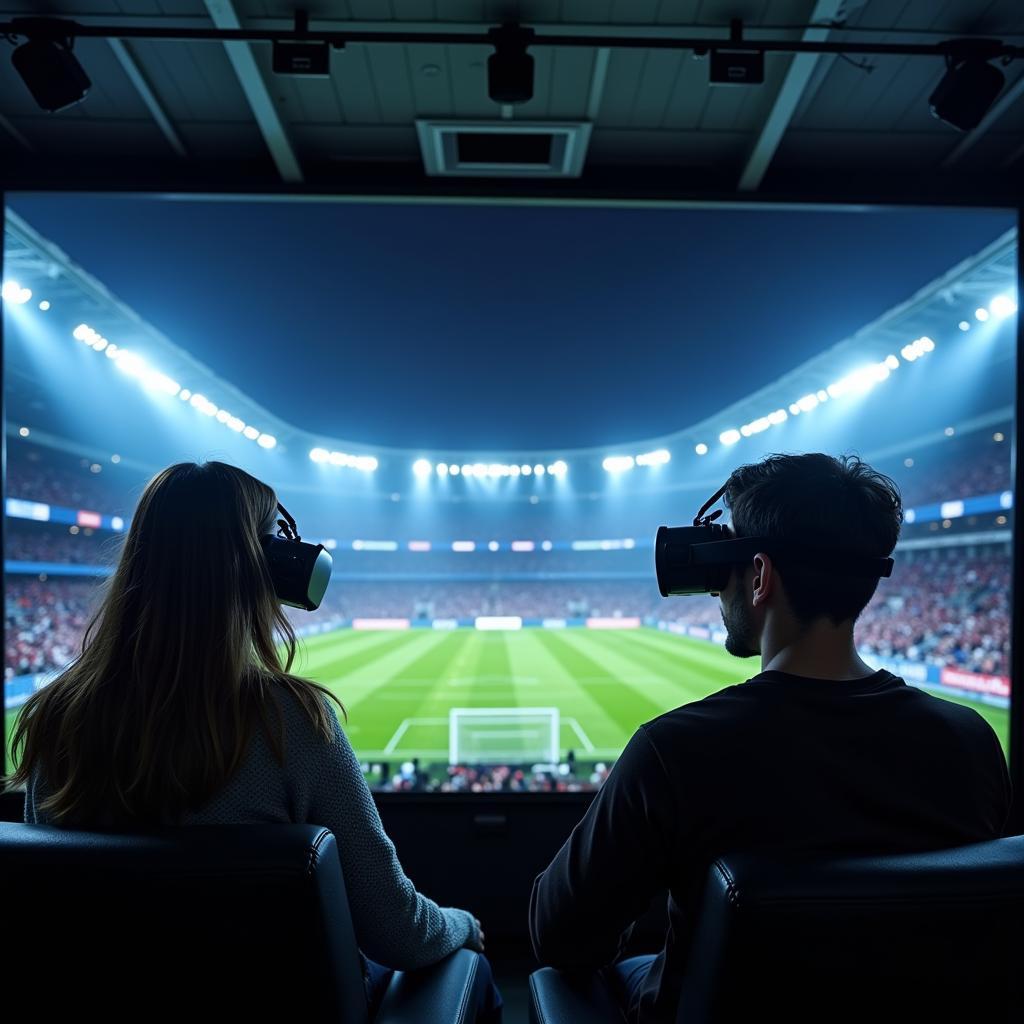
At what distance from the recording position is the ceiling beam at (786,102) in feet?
7.66

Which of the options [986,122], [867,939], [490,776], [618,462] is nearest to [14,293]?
[867,939]

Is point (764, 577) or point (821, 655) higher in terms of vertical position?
point (764, 577)

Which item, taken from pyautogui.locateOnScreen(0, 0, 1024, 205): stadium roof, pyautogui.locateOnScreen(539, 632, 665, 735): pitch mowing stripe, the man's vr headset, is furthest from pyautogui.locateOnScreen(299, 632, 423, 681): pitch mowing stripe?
the man's vr headset

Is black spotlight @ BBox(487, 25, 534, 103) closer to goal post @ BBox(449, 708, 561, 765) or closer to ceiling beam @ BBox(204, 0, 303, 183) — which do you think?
ceiling beam @ BBox(204, 0, 303, 183)

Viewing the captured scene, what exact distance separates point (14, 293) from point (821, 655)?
3691 mm

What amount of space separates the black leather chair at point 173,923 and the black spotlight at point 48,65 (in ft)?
8.22

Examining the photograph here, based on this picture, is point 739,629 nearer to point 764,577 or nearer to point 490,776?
point 764,577

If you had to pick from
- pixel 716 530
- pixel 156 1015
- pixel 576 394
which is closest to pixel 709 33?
pixel 716 530

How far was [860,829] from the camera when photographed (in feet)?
2.94

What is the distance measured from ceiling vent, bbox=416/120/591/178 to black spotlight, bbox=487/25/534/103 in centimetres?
49

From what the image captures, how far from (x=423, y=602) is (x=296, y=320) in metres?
12.8

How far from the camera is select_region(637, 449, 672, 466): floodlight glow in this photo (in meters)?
11.1

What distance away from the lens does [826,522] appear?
3.65 ft

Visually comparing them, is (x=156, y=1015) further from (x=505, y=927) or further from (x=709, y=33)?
(x=709, y=33)
